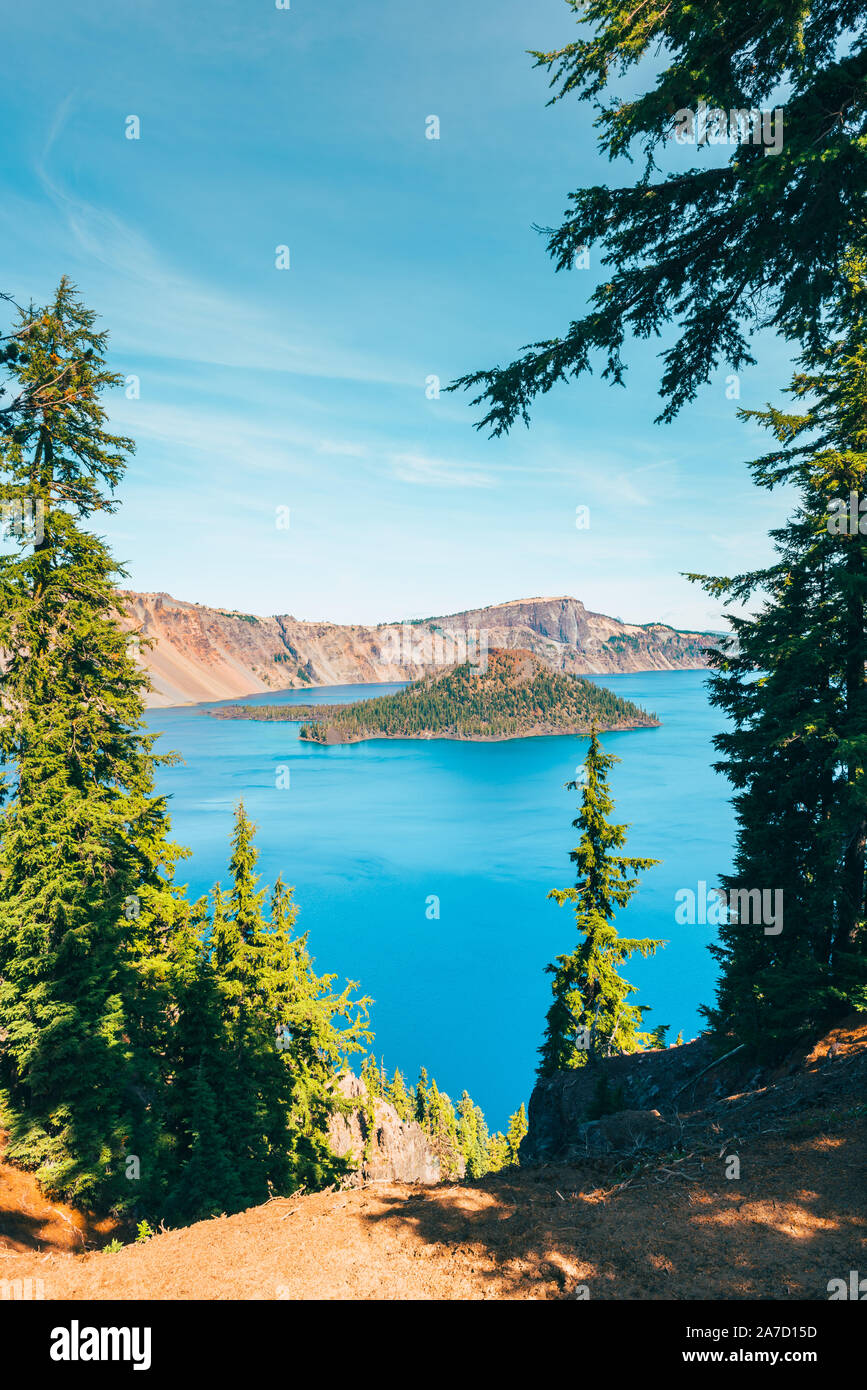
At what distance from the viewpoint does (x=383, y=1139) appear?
123 ft

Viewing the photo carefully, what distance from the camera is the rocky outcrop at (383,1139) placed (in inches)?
1324

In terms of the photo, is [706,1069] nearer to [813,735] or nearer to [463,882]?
[813,735]

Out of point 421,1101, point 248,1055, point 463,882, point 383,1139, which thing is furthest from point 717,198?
point 463,882

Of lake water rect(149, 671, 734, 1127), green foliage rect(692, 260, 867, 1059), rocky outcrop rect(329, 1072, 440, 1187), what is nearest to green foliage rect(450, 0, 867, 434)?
green foliage rect(692, 260, 867, 1059)

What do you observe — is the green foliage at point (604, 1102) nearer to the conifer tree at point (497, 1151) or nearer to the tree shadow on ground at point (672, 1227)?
the tree shadow on ground at point (672, 1227)

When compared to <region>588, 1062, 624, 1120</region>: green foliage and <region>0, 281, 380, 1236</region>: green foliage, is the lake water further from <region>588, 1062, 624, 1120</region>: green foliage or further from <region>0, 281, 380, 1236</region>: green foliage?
<region>0, 281, 380, 1236</region>: green foliage

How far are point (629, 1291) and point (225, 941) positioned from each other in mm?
14794

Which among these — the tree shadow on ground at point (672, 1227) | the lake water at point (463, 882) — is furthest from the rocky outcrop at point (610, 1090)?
the lake water at point (463, 882)

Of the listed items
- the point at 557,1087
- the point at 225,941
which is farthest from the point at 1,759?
the point at 557,1087

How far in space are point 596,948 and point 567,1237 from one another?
51.5ft

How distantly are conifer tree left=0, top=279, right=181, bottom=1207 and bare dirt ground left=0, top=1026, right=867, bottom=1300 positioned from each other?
8054 millimetres

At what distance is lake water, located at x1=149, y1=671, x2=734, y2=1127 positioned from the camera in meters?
54.4

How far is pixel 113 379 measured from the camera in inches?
592
